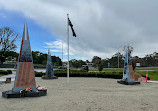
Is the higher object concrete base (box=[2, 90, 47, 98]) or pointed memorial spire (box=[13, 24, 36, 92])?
pointed memorial spire (box=[13, 24, 36, 92])

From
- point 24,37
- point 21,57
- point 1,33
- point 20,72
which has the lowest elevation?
point 20,72

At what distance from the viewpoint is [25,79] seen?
8.70 meters

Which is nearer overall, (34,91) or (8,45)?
(34,91)

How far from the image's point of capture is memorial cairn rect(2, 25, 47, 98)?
8.29 meters

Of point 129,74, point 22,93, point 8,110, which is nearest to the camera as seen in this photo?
point 8,110

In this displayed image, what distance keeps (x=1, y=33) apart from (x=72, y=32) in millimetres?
34530

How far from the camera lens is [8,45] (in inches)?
1688

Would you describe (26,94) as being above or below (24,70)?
below

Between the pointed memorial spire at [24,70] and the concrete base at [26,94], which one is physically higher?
the pointed memorial spire at [24,70]

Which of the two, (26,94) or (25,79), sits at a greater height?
(25,79)

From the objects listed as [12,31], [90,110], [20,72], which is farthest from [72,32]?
[12,31]

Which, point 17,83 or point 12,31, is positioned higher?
point 12,31

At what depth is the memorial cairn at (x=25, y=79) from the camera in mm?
8289

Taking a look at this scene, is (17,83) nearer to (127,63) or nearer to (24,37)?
(24,37)
